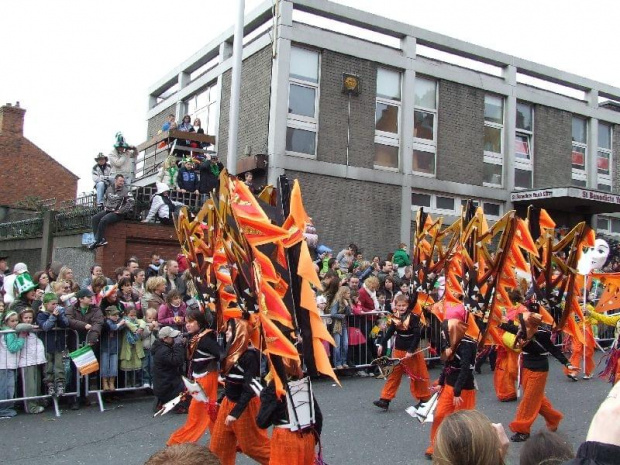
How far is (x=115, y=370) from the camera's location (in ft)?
28.3

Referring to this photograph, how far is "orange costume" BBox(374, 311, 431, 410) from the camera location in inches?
327

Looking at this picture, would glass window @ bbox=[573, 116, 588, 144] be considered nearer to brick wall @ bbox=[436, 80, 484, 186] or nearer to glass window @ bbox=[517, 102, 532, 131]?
glass window @ bbox=[517, 102, 532, 131]

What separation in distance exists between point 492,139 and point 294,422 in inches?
693

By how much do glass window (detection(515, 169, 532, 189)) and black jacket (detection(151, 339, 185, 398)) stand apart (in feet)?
51.0

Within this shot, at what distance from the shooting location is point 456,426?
2.41 m

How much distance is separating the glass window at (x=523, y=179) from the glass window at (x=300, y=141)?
755 cm

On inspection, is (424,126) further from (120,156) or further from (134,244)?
(134,244)

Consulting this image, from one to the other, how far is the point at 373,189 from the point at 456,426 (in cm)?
1558

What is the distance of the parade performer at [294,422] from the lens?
4242mm

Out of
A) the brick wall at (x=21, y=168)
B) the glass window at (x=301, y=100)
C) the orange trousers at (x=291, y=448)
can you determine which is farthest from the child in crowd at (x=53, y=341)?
the brick wall at (x=21, y=168)

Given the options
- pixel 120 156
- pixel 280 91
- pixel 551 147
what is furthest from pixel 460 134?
pixel 120 156

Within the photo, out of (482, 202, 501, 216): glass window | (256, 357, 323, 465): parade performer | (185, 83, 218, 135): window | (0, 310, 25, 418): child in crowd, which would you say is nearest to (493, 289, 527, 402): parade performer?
(256, 357, 323, 465): parade performer

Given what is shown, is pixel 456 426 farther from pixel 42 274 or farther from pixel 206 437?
pixel 42 274

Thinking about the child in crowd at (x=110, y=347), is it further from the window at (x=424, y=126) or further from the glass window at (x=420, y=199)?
the window at (x=424, y=126)
